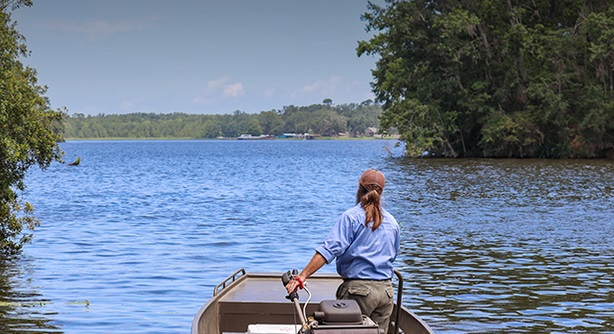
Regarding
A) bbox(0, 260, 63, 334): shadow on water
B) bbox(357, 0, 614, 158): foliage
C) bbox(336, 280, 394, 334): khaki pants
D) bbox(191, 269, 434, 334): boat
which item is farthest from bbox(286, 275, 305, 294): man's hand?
bbox(357, 0, 614, 158): foliage

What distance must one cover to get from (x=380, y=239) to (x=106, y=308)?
8215 mm

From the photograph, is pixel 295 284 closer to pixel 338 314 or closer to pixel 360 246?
pixel 338 314

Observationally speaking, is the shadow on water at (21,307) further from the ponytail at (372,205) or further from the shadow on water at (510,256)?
the ponytail at (372,205)

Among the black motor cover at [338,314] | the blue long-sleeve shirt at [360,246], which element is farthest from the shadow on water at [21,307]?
the black motor cover at [338,314]

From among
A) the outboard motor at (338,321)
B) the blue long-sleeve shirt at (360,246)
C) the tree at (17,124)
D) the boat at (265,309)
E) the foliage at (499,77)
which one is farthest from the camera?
the foliage at (499,77)

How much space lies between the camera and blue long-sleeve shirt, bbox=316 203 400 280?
757 cm

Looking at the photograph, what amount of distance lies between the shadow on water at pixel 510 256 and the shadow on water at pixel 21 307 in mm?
5945

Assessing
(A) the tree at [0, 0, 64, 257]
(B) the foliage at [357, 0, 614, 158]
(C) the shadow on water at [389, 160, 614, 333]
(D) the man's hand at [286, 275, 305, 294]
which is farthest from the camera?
(B) the foliage at [357, 0, 614, 158]

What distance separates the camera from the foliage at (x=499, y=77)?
64125 mm

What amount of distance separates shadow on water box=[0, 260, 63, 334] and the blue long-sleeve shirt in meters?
6.90

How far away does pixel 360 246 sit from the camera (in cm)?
771

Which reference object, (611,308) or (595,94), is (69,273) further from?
(595,94)

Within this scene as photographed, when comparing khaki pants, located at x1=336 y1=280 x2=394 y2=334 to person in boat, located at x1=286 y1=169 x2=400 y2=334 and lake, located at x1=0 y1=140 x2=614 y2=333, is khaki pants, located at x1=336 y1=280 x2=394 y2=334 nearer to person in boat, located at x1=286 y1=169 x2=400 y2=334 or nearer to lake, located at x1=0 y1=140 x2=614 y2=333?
person in boat, located at x1=286 y1=169 x2=400 y2=334

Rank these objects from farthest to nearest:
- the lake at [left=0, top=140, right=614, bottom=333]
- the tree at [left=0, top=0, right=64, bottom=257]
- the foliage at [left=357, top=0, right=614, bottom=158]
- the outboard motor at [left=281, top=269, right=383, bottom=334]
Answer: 1. the foliage at [left=357, top=0, right=614, bottom=158]
2. the tree at [left=0, top=0, right=64, bottom=257]
3. the lake at [left=0, top=140, right=614, bottom=333]
4. the outboard motor at [left=281, top=269, right=383, bottom=334]
